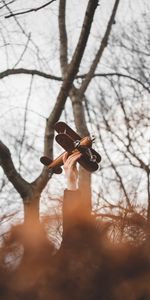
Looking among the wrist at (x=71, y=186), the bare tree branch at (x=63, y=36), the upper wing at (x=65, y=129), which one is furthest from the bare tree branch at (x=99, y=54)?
the wrist at (x=71, y=186)

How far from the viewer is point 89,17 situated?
16.9ft

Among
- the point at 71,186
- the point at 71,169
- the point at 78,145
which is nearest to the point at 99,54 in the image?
the point at 78,145

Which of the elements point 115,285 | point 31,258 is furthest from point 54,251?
point 115,285

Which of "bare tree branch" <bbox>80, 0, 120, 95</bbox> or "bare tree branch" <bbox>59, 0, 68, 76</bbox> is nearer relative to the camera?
"bare tree branch" <bbox>59, 0, 68, 76</bbox>

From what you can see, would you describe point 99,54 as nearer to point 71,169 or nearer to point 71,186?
point 71,169

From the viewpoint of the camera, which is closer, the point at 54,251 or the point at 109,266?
the point at 109,266

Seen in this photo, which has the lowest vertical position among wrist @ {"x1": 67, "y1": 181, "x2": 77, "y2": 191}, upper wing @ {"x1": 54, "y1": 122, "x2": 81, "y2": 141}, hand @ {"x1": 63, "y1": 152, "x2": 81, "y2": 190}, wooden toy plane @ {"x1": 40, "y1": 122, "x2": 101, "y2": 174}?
wrist @ {"x1": 67, "y1": 181, "x2": 77, "y2": 191}

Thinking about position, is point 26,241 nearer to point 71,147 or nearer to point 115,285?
point 115,285

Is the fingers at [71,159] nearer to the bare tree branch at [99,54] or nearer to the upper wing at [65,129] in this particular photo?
the upper wing at [65,129]

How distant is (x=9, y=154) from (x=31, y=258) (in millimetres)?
3278

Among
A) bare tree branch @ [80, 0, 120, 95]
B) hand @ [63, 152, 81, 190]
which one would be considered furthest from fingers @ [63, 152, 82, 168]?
bare tree branch @ [80, 0, 120, 95]

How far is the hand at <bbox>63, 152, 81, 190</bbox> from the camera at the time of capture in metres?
3.00

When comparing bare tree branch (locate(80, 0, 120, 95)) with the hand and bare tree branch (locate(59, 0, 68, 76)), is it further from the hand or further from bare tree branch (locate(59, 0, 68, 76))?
the hand

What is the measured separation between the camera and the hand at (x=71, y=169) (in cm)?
300
